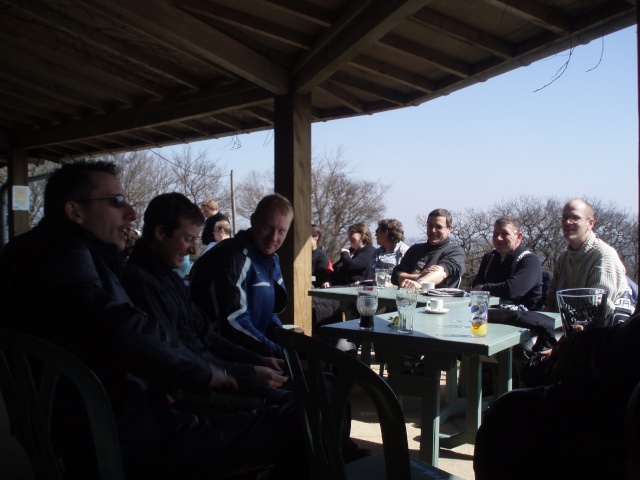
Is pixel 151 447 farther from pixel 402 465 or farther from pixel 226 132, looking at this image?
pixel 226 132

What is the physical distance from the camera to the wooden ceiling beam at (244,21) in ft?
10.3

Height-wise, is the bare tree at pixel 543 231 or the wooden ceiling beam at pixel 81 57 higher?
the wooden ceiling beam at pixel 81 57

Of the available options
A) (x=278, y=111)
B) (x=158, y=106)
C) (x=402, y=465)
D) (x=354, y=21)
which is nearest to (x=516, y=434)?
(x=402, y=465)

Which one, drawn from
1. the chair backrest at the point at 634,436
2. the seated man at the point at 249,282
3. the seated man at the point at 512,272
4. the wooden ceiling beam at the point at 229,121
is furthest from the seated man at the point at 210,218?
the chair backrest at the point at 634,436

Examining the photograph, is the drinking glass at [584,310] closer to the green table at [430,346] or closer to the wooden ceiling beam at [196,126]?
the green table at [430,346]

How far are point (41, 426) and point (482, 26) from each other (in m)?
2.84

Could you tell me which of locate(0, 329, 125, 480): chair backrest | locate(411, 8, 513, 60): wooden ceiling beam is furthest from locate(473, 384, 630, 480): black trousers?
locate(411, 8, 513, 60): wooden ceiling beam

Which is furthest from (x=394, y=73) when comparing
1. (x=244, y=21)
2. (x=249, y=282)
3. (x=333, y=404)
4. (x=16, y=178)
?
(x=16, y=178)

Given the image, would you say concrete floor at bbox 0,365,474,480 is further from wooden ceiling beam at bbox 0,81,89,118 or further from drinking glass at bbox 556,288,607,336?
wooden ceiling beam at bbox 0,81,89,118

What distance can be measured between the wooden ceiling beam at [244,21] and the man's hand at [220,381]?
2353 mm

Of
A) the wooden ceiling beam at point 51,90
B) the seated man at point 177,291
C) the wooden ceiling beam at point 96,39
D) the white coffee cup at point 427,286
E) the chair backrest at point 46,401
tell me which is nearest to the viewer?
the chair backrest at point 46,401

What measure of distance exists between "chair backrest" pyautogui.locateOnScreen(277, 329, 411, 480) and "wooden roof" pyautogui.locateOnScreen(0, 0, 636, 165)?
5.87 feet

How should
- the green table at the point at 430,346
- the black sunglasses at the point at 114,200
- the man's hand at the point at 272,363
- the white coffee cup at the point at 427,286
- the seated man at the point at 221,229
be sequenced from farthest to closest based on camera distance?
the seated man at the point at 221,229 → the white coffee cup at the point at 427,286 → the green table at the point at 430,346 → the man's hand at the point at 272,363 → the black sunglasses at the point at 114,200

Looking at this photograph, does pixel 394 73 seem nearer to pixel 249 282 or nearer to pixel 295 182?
pixel 295 182
